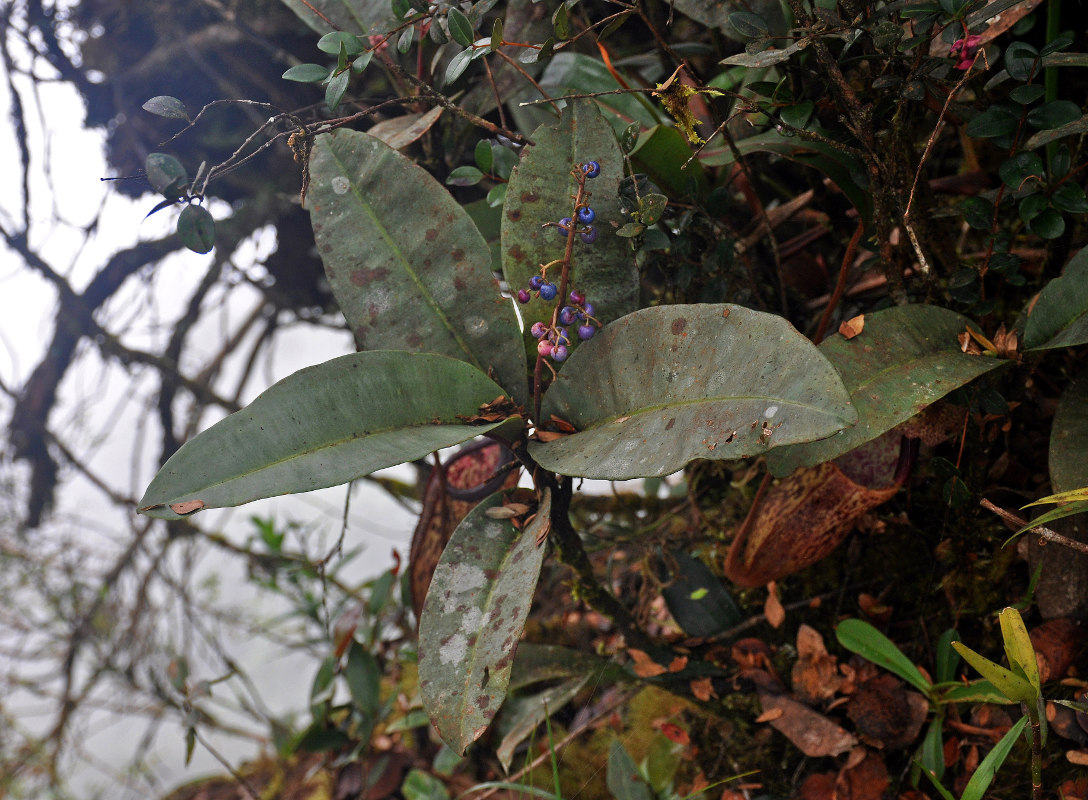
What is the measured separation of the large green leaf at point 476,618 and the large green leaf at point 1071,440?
42 centimetres

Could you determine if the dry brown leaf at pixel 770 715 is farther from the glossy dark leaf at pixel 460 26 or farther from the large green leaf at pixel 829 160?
the glossy dark leaf at pixel 460 26

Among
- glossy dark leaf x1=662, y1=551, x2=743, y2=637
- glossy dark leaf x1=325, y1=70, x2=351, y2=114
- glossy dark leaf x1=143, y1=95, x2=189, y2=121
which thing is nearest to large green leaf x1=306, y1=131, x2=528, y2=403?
glossy dark leaf x1=325, y1=70, x2=351, y2=114

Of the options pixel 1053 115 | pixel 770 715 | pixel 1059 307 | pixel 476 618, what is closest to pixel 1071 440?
pixel 1059 307

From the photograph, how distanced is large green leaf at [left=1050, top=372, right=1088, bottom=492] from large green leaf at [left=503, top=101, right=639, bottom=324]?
37 cm

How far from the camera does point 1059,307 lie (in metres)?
0.57

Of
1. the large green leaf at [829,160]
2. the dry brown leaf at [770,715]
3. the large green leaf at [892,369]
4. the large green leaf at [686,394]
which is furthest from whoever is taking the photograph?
the dry brown leaf at [770,715]

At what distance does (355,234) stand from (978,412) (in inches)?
24.0

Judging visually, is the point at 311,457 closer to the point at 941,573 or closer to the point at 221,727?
the point at 941,573

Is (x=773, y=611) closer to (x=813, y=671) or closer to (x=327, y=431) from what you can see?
(x=813, y=671)

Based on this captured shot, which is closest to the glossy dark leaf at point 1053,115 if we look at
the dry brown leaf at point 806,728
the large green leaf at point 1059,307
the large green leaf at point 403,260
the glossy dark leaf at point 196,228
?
the large green leaf at point 1059,307

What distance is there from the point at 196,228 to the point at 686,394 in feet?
1.42

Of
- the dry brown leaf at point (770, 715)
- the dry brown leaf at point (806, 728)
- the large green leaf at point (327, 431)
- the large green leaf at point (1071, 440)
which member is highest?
the large green leaf at point (327, 431)

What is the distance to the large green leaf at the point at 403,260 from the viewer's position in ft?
1.97

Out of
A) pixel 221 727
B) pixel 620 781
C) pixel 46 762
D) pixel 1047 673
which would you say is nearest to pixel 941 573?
pixel 1047 673
